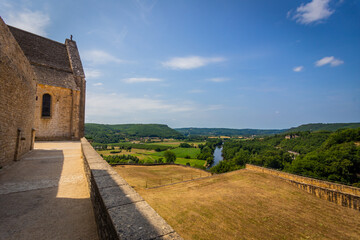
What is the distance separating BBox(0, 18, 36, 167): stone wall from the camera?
219 inches

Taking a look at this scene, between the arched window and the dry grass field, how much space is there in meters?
11.5

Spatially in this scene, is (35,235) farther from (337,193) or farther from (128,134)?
A: (128,134)

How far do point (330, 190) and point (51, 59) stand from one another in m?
32.1

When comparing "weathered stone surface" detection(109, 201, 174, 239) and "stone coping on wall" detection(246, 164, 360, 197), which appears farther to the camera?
"stone coping on wall" detection(246, 164, 360, 197)

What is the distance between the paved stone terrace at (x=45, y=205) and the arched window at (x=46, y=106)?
400 inches

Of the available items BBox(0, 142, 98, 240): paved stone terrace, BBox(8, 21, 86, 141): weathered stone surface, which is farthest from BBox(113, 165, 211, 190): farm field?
BBox(0, 142, 98, 240): paved stone terrace

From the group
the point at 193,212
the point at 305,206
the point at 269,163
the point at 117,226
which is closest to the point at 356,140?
the point at 269,163

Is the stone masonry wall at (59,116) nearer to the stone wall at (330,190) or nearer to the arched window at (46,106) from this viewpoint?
the arched window at (46,106)

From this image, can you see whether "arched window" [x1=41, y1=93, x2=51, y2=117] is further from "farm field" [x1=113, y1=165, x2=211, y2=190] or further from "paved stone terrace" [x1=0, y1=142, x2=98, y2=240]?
"farm field" [x1=113, y1=165, x2=211, y2=190]

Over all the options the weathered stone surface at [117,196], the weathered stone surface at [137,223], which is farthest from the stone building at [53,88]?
the weathered stone surface at [137,223]

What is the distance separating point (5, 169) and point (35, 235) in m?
5.26

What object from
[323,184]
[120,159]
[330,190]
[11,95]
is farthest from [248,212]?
[120,159]

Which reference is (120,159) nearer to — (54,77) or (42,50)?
(54,77)

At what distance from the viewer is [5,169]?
5.88 meters
